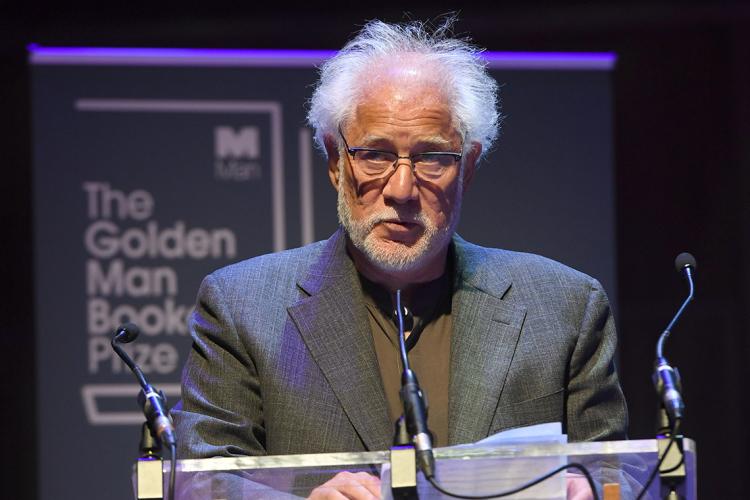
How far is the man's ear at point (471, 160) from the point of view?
2.64 m

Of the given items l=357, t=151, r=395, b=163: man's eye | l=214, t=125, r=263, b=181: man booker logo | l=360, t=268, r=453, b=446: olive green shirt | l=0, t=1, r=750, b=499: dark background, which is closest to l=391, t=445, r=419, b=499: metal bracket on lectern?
l=360, t=268, r=453, b=446: olive green shirt

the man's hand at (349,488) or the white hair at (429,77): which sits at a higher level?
the white hair at (429,77)

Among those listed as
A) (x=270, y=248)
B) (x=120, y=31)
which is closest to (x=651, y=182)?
(x=270, y=248)

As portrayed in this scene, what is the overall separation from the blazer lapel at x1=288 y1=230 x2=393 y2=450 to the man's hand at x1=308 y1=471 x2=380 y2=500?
1.76 ft

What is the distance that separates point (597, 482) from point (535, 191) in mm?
2642

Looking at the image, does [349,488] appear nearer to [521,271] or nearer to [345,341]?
[345,341]

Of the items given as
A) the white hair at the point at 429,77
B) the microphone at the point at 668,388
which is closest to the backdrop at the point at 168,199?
the white hair at the point at 429,77

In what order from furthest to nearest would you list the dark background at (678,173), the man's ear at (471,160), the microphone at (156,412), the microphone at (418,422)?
the dark background at (678,173) < the man's ear at (471,160) < the microphone at (156,412) < the microphone at (418,422)

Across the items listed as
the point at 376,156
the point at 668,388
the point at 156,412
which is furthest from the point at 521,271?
the point at 156,412

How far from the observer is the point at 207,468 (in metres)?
1.75

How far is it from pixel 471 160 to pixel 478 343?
488 millimetres

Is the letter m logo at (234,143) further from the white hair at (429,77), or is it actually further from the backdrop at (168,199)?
the white hair at (429,77)

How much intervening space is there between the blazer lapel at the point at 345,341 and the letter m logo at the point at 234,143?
1.65 m

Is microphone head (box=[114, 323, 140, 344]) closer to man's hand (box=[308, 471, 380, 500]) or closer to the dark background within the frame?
man's hand (box=[308, 471, 380, 500])
